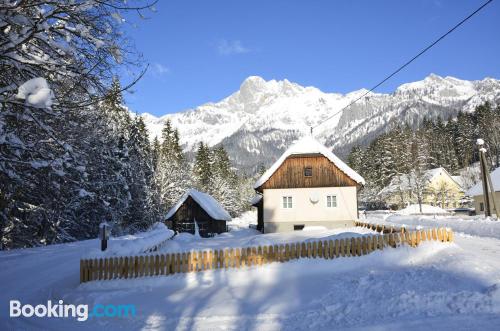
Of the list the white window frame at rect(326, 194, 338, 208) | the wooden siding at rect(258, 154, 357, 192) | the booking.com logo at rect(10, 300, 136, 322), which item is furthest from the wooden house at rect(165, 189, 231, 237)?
the booking.com logo at rect(10, 300, 136, 322)

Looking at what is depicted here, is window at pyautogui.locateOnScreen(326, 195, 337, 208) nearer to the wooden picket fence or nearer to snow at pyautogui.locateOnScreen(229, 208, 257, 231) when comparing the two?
the wooden picket fence

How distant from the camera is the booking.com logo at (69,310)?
1033 cm

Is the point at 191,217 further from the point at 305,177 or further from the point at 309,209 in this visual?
the point at 305,177

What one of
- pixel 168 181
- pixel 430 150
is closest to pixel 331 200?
pixel 168 181

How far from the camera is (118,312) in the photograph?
10734 millimetres

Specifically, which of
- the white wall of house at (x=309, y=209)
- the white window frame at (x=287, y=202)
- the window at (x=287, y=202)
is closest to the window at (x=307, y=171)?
the white wall of house at (x=309, y=209)

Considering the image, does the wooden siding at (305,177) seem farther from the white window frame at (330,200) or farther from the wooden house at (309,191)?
the white window frame at (330,200)

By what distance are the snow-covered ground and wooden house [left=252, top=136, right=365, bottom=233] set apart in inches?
645

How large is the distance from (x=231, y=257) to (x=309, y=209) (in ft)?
62.7

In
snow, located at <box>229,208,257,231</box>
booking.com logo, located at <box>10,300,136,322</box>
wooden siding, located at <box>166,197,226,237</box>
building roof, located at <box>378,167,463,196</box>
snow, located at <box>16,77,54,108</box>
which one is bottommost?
booking.com logo, located at <box>10,300,136,322</box>

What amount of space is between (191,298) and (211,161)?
73.0 m

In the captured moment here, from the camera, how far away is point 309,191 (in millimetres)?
33094

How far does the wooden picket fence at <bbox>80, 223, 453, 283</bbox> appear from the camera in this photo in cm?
1426

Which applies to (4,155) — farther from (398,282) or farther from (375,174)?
(375,174)
